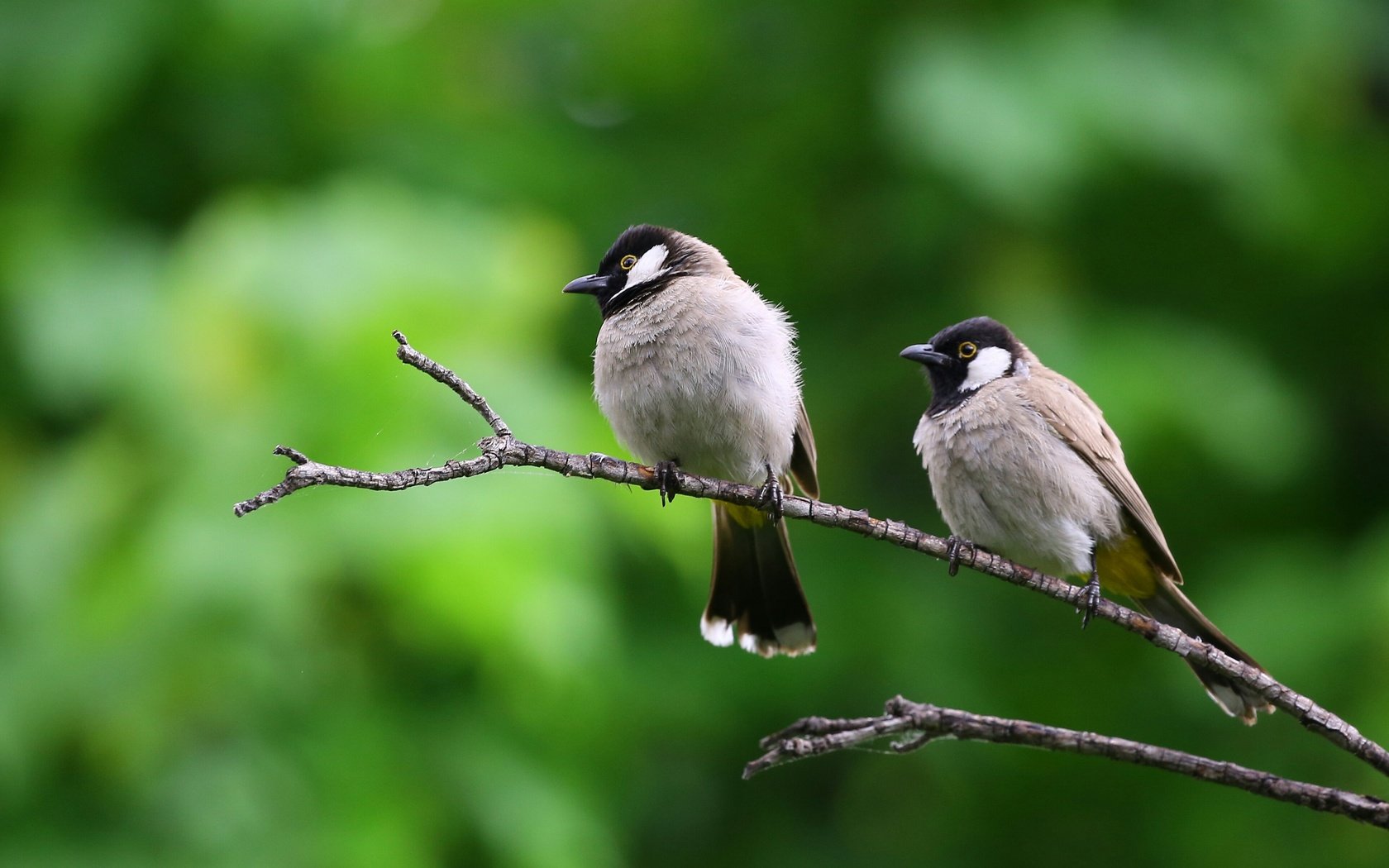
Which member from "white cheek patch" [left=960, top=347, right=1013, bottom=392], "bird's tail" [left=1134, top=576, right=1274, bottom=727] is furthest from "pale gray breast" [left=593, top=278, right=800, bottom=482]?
"bird's tail" [left=1134, top=576, right=1274, bottom=727]

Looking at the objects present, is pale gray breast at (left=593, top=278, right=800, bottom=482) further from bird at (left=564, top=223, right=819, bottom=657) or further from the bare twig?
the bare twig

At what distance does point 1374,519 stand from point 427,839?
14.2 feet

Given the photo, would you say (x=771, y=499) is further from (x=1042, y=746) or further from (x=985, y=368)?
(x=985, y=368)

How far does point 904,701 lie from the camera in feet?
6.55

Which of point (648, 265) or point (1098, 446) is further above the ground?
point (648, 265)

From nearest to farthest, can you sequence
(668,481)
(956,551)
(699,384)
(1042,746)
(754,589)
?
(1042,746) → (956,551) → (668,481) → (699,384) → (754,589)

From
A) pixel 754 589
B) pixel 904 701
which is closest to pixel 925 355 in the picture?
pixel 754 589

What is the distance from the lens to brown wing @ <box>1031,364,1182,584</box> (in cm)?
341

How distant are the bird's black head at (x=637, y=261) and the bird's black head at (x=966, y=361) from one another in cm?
71

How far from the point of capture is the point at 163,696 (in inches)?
164

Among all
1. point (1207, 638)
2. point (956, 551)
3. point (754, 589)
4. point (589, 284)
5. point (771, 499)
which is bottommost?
point (956, 551)

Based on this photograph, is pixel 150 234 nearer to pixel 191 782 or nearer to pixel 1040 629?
pixel 191 782

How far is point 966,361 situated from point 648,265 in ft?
3.06

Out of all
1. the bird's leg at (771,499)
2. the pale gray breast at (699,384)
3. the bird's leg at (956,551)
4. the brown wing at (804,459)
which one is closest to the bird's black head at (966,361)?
the brown wing at (804,459)
